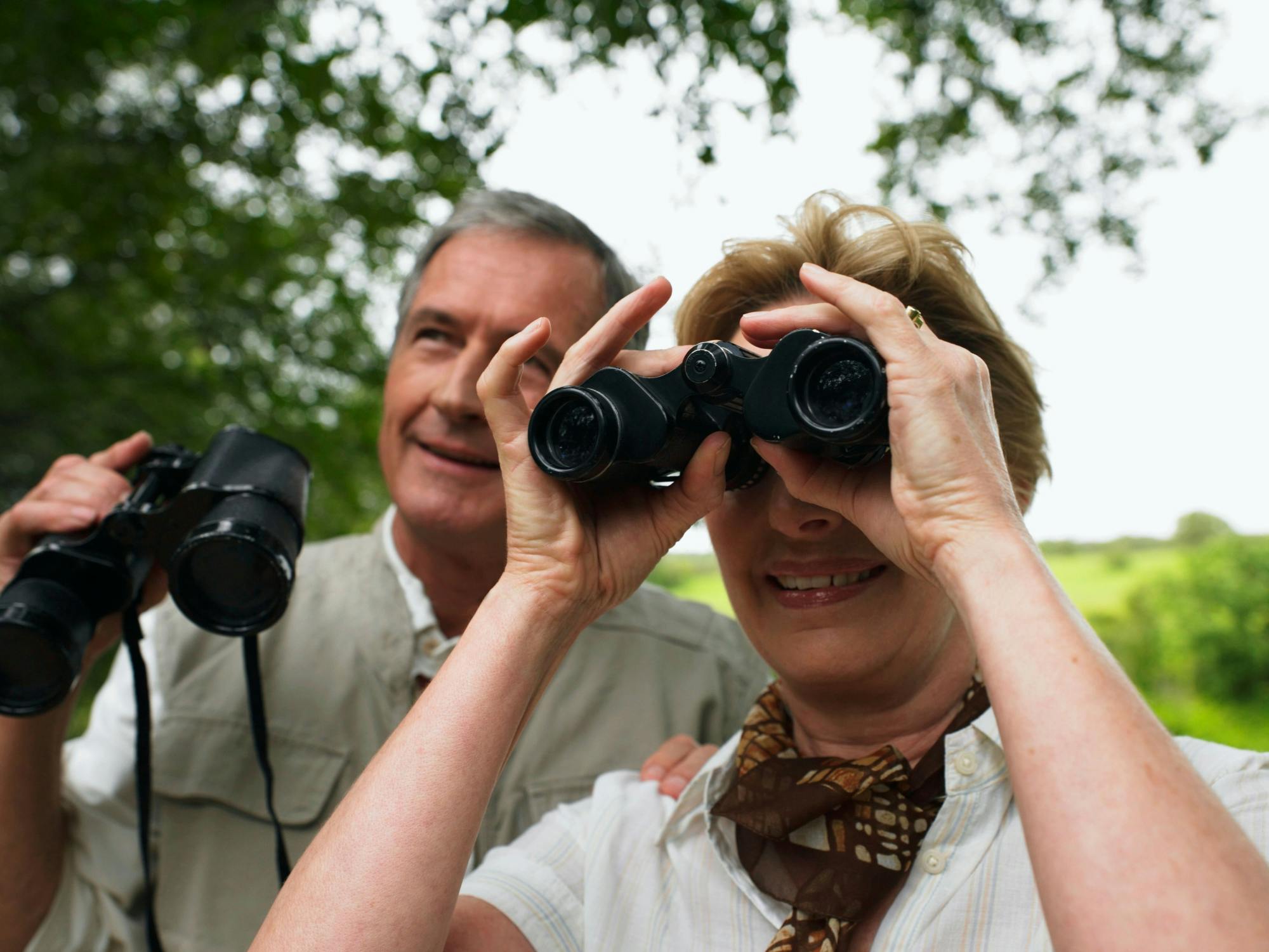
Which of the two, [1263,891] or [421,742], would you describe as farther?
[421,742]

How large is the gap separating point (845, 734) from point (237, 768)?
1.41 meters

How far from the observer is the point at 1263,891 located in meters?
0.92

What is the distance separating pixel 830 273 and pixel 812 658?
23.4 inches

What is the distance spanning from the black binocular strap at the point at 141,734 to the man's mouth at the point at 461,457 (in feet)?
2.39

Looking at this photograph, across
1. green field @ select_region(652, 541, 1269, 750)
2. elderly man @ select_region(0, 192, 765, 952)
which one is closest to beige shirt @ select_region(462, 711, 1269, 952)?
elderly man @ select_region(0, 192, 765, 952)

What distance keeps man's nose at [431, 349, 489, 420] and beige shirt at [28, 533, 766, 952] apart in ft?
1.60

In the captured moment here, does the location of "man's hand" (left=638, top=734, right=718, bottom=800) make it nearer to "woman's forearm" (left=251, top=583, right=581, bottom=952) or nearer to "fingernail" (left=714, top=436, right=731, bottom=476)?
"woman's forearm" (left=251, top=583, right=581, bottom=952)

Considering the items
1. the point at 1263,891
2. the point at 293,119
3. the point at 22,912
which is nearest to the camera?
the point at 1263,891

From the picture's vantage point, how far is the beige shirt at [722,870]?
A: 1.31 meters

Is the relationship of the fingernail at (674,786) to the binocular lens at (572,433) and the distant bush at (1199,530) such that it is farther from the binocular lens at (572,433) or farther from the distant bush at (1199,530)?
the distant bush at (1199,530)

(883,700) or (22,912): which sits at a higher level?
(883,700)

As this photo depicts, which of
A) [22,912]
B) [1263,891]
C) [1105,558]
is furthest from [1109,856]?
[1105,558]

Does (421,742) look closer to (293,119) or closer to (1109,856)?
(1109,856)

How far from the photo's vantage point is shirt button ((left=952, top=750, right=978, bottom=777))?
1430 millimetres
